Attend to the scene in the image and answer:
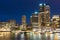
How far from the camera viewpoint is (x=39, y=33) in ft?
41.1

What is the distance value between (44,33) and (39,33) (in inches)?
30.3

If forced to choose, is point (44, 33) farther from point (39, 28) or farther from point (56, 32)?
point (56, 32)

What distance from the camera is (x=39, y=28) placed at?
37.6ft

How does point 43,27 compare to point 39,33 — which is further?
point 39,33

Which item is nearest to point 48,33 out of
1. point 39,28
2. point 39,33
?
point 39,28

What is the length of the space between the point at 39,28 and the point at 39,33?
113 centimetres

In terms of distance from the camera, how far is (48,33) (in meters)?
11.2

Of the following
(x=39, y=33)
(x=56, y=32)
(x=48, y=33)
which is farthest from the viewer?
(x=39, y=33)

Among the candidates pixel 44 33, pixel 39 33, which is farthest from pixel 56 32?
pixel 39 33

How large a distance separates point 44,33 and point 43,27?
1.33 metres

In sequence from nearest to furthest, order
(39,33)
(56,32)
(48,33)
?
(56,32), (48,33), (39,33)

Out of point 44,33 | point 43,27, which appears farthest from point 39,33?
point 43,27

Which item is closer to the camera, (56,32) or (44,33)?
(56,32)

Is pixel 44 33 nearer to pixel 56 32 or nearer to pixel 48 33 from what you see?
pixel 48 33
